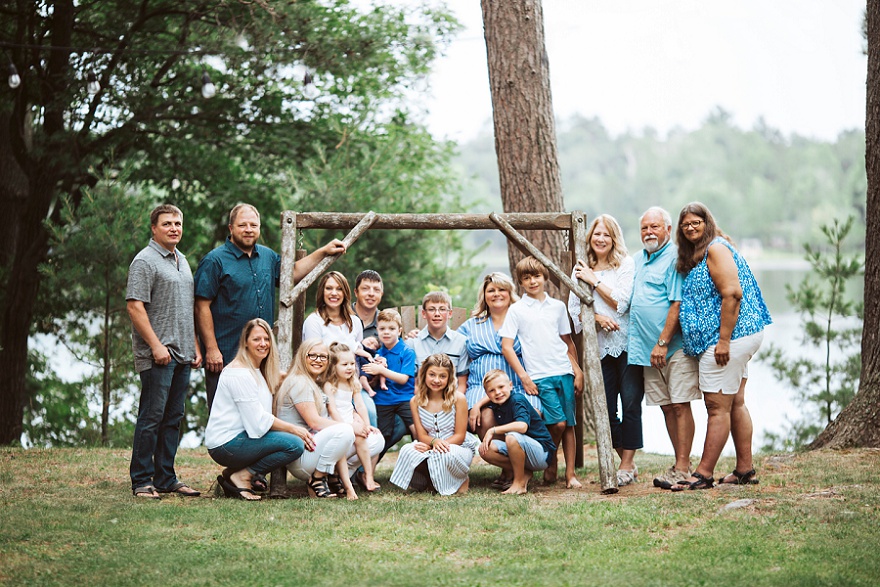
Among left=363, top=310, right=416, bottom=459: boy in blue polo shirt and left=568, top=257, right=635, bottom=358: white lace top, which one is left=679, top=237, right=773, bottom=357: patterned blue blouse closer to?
left=568, top=257, right=635, bottom=358: white lace top

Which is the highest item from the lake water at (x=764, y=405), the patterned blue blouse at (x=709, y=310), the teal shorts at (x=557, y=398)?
the patterned blue blouse at (x=709, y=310)

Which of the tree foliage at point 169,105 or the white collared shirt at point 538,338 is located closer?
the white collared shirt at point 538,338

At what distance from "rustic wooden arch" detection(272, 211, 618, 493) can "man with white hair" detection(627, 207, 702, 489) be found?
12.3 inches

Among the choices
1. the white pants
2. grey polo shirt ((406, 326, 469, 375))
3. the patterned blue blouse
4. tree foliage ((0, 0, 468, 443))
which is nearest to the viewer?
the patterned blue blouse

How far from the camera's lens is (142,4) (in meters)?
11.2

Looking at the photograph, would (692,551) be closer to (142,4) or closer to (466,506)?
(466,506)

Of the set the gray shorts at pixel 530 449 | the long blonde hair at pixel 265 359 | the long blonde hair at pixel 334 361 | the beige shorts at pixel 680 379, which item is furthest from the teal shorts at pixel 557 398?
the long blonde hair at pixel 265 359

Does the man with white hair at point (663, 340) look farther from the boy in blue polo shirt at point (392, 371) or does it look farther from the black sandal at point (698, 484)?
the boy in blue polo shirt at point (392, 371)

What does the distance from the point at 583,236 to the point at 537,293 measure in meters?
0.52

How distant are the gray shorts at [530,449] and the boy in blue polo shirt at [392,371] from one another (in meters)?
0.72

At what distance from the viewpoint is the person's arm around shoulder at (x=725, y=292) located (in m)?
5.70

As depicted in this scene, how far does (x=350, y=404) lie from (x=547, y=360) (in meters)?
1.35

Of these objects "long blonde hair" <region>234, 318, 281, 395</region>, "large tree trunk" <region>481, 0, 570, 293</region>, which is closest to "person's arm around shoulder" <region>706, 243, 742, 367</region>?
"long blonde hair" <region>234, 318, 281, 395</region>

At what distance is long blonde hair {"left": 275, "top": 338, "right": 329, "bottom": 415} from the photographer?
604 centimetres
